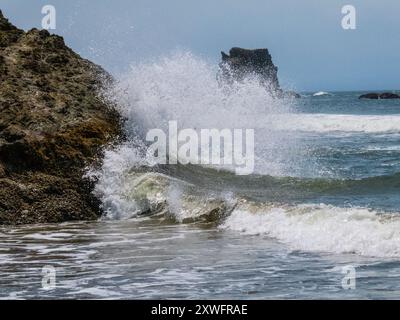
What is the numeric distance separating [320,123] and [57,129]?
28.5 m

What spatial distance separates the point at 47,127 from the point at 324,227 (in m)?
4.82

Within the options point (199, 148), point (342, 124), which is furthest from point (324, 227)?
point (342, 124)

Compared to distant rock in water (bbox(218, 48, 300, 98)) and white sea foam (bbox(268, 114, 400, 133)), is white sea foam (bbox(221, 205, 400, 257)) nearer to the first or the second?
white sea foam (bbox(268, 114, 400, 133))

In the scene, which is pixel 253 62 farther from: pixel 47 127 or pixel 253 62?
pixel 47 127

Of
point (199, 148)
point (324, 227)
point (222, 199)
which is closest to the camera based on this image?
point (324, 227)

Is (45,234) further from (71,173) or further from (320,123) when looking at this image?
(320,123)

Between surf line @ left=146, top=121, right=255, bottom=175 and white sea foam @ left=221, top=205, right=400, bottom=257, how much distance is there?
3.85 metres

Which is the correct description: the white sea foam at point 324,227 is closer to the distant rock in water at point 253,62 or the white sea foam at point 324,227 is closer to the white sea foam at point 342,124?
the white sea foam at point 342,124

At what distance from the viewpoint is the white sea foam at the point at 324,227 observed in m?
8.13

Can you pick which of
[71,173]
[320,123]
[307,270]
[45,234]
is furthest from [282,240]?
[320,123]

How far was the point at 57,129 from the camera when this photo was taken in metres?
11.9

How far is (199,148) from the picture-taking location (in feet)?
55.3

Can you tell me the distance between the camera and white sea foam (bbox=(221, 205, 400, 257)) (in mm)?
8133

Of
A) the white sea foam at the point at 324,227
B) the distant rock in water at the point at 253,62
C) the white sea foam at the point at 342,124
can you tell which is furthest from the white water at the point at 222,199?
the distant rock in water at the point at 253,62
